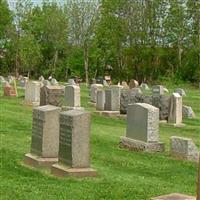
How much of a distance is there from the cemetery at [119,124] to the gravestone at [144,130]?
0.9 inches

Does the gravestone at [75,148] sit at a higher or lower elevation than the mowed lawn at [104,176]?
higher

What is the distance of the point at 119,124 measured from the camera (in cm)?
2023

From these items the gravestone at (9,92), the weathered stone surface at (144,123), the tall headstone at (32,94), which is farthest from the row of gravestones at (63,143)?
the gravestone at (9,92)

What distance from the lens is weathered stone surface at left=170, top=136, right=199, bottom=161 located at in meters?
13.0

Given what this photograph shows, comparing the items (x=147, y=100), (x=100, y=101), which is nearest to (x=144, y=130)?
(x=147, y=100)

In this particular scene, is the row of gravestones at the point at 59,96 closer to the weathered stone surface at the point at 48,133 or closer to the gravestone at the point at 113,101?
the gravestone at the point at 113,101

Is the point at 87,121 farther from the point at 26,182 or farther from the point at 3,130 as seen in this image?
the point at 3,130

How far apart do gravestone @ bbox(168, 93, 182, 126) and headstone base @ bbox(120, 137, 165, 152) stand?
6840 mm

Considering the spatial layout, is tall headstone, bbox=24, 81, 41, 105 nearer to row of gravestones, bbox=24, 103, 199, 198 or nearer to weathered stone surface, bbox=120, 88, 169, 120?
weathered stone surface, bbox=120, 88, 169, 120

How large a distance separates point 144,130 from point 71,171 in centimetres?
450

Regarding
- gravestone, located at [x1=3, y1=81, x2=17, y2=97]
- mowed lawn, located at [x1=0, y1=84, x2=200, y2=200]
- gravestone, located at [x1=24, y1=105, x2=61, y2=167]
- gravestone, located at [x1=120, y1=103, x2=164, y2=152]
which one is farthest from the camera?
gravestone, located at [x1=3, y1=81, x2=17, y2=97]

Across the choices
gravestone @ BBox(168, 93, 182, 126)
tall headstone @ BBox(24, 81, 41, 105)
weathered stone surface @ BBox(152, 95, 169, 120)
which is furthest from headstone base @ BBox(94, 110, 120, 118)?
tall headstone @ BBox(24, 81, 41, 105)

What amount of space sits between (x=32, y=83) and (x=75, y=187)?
17.6m

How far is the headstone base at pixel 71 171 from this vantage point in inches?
389
